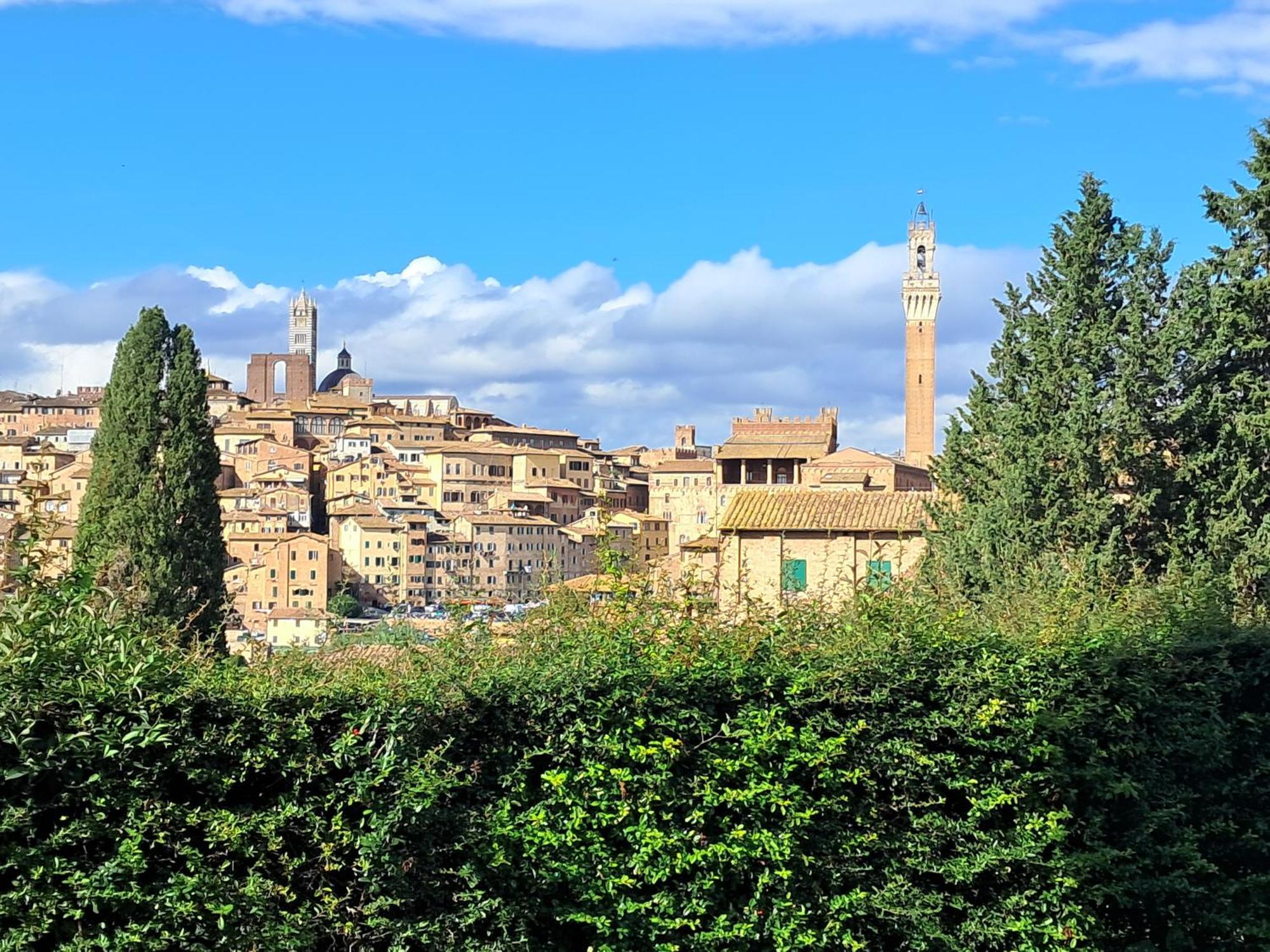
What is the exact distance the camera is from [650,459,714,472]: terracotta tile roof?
11400 cm

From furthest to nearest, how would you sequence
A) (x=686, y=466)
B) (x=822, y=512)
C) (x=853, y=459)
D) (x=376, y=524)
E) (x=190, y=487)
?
(x=686, y=466) → (x=376, y=524) → (x=853, y=459) → (x=190, y=487) → (x=822, y=512)

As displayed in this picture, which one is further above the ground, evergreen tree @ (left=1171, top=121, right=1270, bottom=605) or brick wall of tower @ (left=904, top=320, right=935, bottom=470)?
brick wall of tower @ (left=904, top=320, right=935, bottom=470)

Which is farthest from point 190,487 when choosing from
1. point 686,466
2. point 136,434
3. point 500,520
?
point 686,466

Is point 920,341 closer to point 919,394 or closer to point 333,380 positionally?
point 919,394

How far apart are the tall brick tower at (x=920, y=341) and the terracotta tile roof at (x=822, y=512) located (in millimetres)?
62468

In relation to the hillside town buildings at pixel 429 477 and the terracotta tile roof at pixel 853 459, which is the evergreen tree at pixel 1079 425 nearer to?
the hillside town buildings at pixel 429 477

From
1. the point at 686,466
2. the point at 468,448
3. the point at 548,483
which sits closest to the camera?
the point at 548,483

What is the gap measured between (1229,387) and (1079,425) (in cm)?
168

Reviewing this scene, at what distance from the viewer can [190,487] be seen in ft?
96.1

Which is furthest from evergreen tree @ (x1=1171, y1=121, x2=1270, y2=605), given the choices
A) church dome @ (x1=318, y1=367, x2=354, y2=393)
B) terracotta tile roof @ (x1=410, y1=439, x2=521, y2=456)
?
church dome @ (x1=318, y1=367, x2=354, y2=393)

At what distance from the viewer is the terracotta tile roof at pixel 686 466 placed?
114 m

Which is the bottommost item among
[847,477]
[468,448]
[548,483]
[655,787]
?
[655,787]

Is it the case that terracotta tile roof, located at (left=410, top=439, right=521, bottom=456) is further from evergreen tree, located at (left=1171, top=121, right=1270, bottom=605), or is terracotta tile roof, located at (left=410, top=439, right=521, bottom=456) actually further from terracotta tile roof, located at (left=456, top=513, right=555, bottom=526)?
evergreen tree, located at (left=1171, top=121, right=1270, bottom=605)

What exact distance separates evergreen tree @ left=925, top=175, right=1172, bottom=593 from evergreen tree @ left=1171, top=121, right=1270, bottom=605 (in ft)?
1.31
